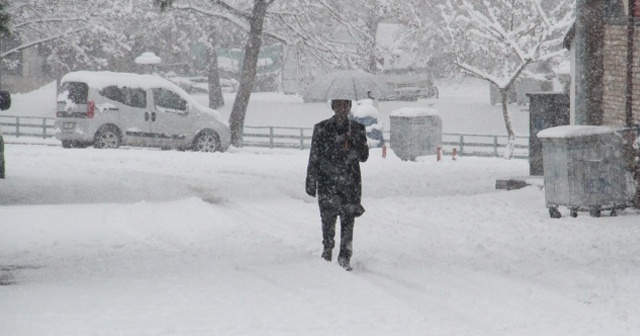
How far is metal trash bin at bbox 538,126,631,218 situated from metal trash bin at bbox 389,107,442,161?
51.8 ft

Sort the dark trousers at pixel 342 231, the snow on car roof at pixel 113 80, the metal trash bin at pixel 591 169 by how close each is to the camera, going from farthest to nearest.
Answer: the snow on car roof at pixel 113 80 → the metal trash bin at pixel 591 169 → the dark trousers at pixel 342 231

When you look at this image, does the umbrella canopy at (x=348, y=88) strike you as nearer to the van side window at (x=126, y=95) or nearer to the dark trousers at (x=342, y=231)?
the dark trousers at (x=342, y=231)

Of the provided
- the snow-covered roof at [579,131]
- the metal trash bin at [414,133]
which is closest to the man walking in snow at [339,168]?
the snow-covered roof at [579,131]

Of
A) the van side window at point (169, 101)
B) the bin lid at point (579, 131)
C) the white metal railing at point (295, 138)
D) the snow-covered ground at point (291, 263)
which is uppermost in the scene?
the van side window at point (169, 101)

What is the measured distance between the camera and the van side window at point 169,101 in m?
29.4

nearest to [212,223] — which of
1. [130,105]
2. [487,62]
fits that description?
[130,105]

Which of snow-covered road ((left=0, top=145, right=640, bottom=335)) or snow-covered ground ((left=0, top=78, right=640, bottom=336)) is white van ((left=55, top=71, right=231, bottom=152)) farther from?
snow-covered road ((left=0, top=145, right=640, bottom=335))

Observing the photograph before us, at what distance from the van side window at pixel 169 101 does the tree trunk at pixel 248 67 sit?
4.19m

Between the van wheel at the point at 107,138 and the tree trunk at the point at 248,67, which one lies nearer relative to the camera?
the van wheel at the point at 107,138

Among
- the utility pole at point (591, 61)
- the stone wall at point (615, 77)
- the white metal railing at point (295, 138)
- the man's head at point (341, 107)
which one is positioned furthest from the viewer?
the white metal railing at point (295, 138)

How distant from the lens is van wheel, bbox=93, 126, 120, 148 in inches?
1124

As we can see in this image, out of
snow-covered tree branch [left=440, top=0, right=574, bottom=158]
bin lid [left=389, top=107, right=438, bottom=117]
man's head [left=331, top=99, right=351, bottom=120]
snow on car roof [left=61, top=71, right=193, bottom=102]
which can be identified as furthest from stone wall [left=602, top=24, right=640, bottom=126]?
Result: snow-covered tree branch [left=440, top=0, right=574, bottom=158]

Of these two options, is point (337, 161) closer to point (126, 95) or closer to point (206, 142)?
point (126, 95)

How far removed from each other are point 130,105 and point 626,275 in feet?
68.1
